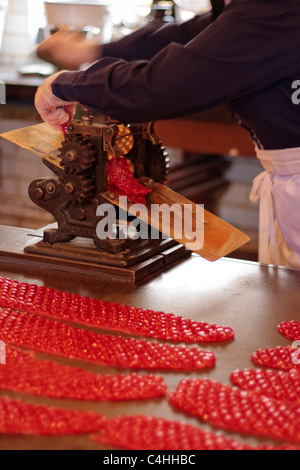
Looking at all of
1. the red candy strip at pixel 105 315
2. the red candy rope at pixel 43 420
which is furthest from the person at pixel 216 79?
the red candy rope at pixel 43 420

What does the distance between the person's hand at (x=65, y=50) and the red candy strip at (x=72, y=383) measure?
0.91 metres

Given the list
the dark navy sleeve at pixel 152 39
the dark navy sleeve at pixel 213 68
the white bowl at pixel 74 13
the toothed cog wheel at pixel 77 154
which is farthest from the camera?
the white bowl at pixel 74 13

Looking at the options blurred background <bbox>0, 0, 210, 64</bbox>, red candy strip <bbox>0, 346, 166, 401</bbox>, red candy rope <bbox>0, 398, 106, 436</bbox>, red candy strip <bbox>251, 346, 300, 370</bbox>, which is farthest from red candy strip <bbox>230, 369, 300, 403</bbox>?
blurred background <bbox>0, 0, 210, 64</bbox>

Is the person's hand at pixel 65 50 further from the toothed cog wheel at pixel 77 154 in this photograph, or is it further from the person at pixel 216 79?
the toothed cog wheel at pixel 77 154

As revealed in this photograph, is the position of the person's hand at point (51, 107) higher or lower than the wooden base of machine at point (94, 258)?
higher

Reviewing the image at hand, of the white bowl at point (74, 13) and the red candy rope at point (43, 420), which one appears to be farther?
the white bowl at point (74, 13)

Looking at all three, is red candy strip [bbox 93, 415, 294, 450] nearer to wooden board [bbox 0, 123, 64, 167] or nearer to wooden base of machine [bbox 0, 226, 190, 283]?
wooden base of machine [bbox 0, 226, 190, 283]

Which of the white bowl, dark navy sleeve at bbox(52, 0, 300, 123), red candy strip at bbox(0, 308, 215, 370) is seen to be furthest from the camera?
the white bowl

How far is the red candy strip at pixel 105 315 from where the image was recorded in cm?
123

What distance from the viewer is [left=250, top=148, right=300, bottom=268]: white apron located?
5.38ft

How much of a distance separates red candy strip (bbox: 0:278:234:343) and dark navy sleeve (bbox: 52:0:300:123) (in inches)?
15.7

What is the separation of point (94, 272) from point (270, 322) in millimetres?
421

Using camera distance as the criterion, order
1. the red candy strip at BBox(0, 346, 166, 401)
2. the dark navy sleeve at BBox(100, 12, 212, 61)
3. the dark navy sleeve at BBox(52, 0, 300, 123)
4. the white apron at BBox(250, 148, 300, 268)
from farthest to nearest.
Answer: the dark navy sleeve at BBox(100, 12, 212, 61)
the white apron at BBox(250, 148, 300, 268)
the dark navy sleeve at BBox(52, 0, 300, 123)
the red candy strip at BBox(0, 346, 166, 401)

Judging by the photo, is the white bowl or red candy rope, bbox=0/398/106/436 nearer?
red candy rope, bbox=0/398/106/436
